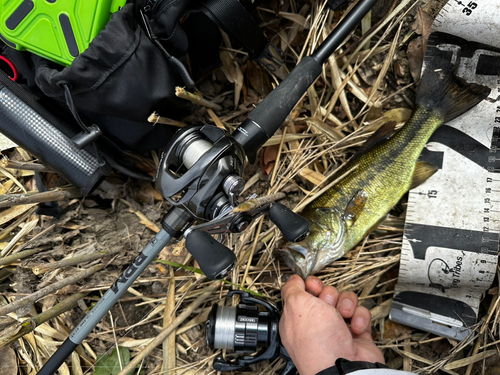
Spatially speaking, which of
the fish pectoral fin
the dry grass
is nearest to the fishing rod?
the dry grass

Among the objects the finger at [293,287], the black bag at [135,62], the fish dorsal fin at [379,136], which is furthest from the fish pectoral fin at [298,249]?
the black bag at [135,62]

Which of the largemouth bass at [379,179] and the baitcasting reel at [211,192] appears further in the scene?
the largemouth bass at [379,179]

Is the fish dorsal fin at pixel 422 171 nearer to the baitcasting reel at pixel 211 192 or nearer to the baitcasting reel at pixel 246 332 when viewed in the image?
the baitcasting reel at pixel 211 192

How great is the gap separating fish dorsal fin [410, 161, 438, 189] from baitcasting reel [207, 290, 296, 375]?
1.16 meters

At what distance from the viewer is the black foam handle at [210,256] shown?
1.34 meters

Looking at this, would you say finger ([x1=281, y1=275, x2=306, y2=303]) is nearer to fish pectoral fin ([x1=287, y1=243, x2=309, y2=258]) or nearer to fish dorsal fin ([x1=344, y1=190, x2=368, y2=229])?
fish pectoral fin ([x1=287, y1=243, x2=309, y2=258])

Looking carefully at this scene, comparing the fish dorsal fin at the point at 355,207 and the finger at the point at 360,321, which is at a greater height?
the fish dorsal fin at the point at 355,207

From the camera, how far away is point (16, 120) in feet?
6.43

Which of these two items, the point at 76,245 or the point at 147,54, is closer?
the point at 147,54

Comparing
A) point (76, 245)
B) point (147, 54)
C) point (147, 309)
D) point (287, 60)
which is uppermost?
point (287, 60)

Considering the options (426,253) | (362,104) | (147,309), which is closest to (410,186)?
(426,253)

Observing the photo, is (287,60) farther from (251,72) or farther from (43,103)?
(43,103)

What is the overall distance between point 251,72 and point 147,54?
826 mm

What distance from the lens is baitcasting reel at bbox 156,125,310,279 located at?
1387 mm
